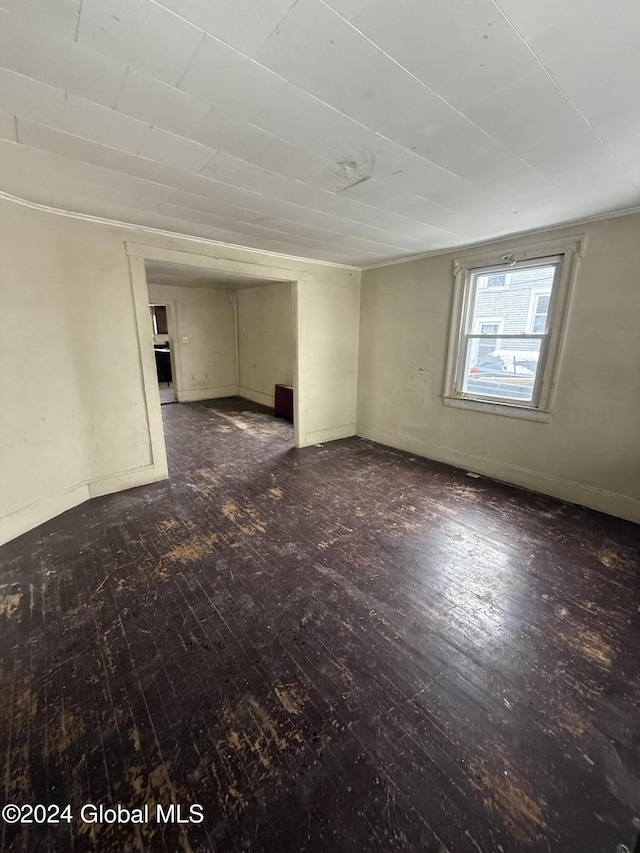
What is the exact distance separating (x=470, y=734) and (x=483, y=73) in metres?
2.55

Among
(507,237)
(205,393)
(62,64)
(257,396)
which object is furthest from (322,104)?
(205,393)

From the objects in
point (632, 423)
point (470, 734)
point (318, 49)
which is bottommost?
point (470, 734)

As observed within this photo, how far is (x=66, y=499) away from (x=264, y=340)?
16.0 feet

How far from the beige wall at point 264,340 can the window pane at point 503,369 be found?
3.30 m

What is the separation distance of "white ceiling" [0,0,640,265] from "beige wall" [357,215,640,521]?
67 cm

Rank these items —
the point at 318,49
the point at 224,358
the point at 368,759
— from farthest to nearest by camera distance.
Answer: the point at 224,358 → the point at 368,759 → the point at 318,49

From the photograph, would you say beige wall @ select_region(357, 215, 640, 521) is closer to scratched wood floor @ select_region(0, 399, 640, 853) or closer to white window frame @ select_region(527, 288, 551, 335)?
white window frame @ select_region(527, 288, 551, 335)

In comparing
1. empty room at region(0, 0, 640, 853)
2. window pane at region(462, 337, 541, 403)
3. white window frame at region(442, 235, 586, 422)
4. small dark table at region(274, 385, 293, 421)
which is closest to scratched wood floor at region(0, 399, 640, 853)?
empty room at region(0, 0, 640, 853)

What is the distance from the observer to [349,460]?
14.5 feet

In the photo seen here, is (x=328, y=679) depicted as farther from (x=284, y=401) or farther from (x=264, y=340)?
(x=264, y=340)

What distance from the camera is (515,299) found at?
11.6ft

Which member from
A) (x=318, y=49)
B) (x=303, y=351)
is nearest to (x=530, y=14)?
(x=318, y=49)

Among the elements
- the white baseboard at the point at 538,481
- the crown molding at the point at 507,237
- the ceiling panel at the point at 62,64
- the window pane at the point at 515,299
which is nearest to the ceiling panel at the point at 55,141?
the ceiling panel at the point at 62,64

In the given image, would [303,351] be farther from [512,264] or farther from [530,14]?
[530,14]
